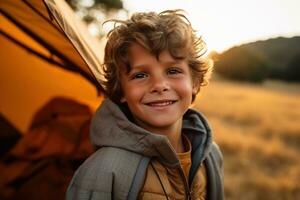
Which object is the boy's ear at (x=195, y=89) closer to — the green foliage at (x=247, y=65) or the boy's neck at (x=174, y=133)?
the boy's neck at (x=174, y=133)

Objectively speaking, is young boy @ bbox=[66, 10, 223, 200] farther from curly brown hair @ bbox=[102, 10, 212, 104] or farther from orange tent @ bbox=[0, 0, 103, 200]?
orange tent @ bbox=[0, 0, 103, 200]

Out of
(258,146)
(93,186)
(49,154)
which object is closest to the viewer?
(93,186)

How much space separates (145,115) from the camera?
201 centimetres

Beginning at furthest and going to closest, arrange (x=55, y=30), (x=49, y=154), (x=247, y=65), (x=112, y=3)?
(x=247, y=65) → (x=112, y=3) → (x=49, y=154) → (x=55, y=30)

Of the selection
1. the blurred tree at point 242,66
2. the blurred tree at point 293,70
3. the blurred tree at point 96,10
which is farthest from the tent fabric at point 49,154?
the blurred tree at point 242,66

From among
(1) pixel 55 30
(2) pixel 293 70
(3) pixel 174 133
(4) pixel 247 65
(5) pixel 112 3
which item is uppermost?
(1) pixel 55 30

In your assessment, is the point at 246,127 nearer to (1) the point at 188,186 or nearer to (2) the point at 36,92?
(2) the point at 36,92

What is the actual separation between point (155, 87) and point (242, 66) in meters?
21.9

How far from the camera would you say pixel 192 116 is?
2391 mm

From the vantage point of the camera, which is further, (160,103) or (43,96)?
(43,96)

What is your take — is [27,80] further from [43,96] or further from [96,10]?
[96,10]

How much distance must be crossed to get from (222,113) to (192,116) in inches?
369

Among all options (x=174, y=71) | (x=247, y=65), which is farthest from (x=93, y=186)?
(x=247, y=65)

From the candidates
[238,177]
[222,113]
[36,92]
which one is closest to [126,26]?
[36,92]
